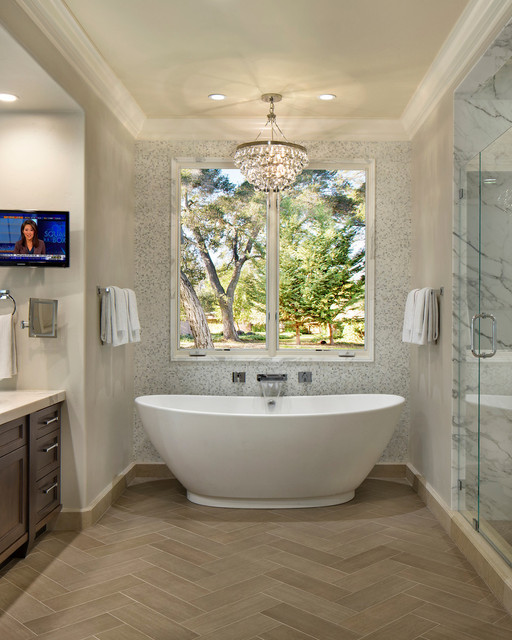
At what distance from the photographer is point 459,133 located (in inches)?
133

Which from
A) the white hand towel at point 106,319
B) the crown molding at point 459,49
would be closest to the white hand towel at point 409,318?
the crown molding at point 459,49

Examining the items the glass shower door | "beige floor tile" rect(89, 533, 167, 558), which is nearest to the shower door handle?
the glass shower door

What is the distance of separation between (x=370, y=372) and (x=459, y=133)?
1.99 m

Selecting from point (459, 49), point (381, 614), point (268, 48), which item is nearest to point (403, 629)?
point (381, 614)

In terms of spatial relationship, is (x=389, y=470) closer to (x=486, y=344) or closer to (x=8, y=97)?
(x=486, y=344)

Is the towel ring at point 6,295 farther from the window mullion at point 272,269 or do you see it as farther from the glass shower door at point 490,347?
the glass shower door at point 490,347

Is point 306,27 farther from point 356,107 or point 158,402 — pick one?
point 158,402

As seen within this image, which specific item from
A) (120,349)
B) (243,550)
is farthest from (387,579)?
(120,349)

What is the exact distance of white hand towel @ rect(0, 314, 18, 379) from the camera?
3.28 metres

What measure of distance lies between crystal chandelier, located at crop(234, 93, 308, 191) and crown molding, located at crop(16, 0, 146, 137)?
35.4 inches

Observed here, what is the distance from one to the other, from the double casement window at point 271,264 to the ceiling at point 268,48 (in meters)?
0.65

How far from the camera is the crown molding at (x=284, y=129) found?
14.9 feet

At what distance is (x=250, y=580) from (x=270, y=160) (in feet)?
8.41

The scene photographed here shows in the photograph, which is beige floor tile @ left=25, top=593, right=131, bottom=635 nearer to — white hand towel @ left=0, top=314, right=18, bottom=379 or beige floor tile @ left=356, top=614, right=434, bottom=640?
beige floor tile @ left=356, top=614, right=434, bottom=640
